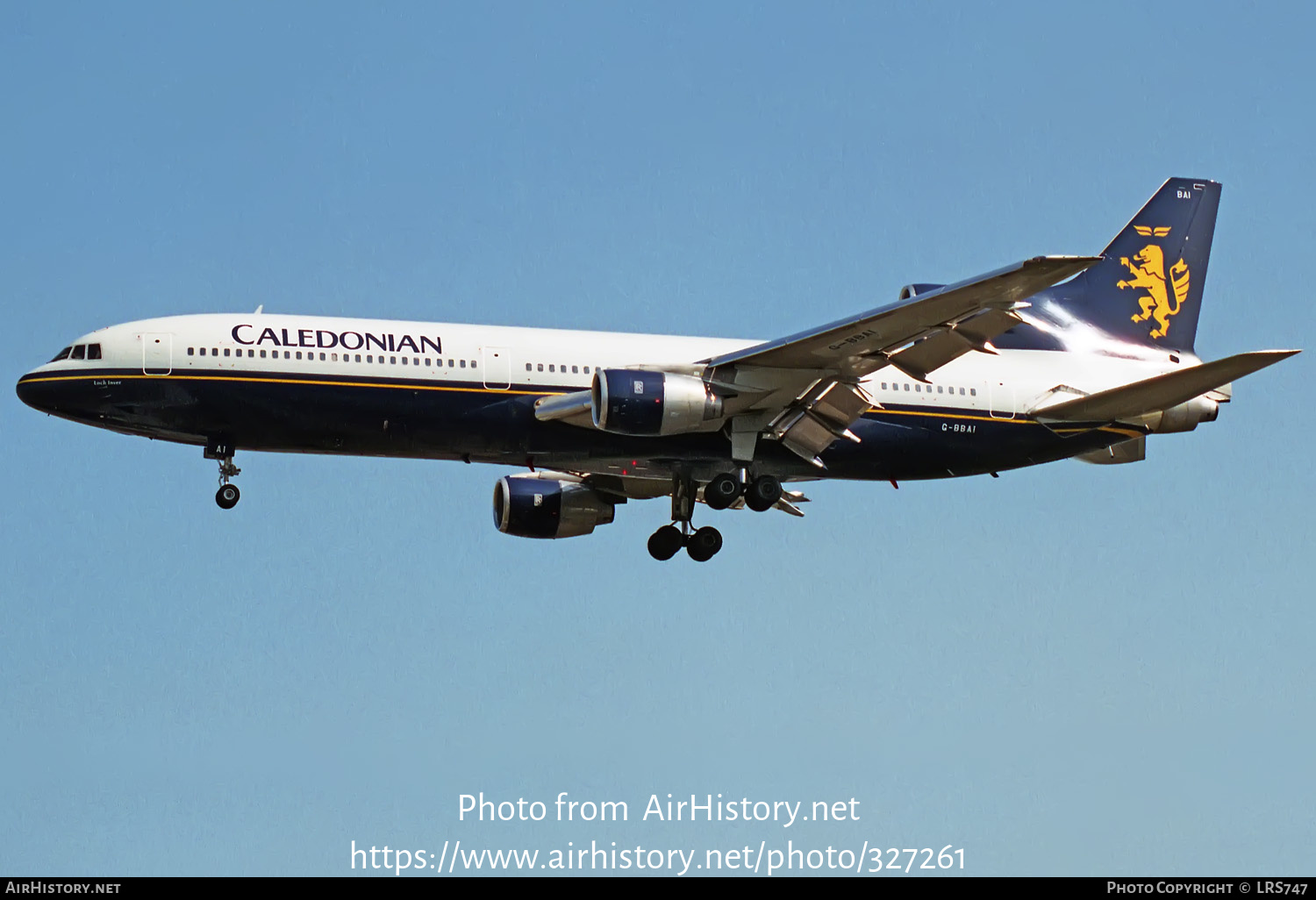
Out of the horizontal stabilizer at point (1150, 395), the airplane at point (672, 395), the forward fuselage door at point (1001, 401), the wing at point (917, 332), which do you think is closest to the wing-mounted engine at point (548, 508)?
the airplane at point (672, 395)

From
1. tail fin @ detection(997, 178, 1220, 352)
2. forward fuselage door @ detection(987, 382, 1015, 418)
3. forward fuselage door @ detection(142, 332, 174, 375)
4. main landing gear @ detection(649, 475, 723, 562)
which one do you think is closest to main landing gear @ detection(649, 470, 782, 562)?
main landing gear @ detection(649, 475, 723, 562)

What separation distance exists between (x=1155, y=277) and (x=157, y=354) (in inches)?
1016

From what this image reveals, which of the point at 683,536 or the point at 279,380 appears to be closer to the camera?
the point at 279,380

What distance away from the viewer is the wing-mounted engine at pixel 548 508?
48.8m

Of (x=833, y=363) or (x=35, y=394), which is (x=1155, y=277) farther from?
(x=35, y=394)

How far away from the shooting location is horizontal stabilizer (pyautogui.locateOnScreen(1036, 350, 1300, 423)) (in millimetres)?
40094

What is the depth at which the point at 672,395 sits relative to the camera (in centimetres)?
4103

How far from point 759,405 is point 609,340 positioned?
12.9 ft

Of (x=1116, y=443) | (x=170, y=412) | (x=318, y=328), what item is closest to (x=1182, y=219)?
(x=1116, y=443)

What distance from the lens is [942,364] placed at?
134 feet

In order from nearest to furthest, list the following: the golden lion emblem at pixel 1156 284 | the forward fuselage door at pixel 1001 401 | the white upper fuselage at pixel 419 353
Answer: the white upper fuselage at pixel 419 353 → the forward fuselage door at pixel 1001 401 → the golden lion emblem at pixel 1156 284

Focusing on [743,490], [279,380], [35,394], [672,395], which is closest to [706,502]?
[743,490]

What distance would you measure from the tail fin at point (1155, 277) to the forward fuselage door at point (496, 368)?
14.9m

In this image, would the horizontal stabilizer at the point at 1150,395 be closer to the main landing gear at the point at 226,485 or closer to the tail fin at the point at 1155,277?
the tail fin at the point at 1155,277
